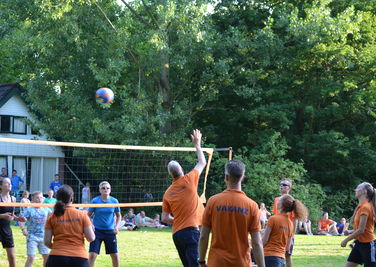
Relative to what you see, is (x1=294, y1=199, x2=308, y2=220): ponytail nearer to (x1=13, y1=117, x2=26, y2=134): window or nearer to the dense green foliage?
the dense green foliage

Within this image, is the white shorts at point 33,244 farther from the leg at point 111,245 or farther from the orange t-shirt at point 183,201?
the orange t-shirt at point 183,201

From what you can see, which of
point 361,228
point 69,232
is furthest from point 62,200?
point 361,228

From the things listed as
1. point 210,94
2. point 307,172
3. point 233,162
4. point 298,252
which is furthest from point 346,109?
point 233,162

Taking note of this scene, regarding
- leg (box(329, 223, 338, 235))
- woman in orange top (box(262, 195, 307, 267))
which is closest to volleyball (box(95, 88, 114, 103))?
woman in orange top (box(262, 195, 307, 267))

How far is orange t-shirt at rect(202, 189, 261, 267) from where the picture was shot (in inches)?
229

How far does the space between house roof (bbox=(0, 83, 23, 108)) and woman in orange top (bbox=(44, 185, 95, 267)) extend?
2420 cm

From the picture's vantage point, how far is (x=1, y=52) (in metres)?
38.1

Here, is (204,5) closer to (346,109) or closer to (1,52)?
(346,109)

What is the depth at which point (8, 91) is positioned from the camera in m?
30.2

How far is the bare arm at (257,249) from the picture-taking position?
5.84 metres

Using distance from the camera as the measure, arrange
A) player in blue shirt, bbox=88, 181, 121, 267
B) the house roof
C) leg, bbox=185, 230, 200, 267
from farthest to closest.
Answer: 1. the house roof
2. player in blue shirt, bbox=88, 181, 121, 267
3. leg, bbox=185, 230, 200, 267

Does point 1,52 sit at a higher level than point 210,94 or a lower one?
higher

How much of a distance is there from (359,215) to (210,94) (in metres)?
18.1

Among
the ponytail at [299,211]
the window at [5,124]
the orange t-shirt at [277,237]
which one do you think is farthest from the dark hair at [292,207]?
the window at [5,124]
